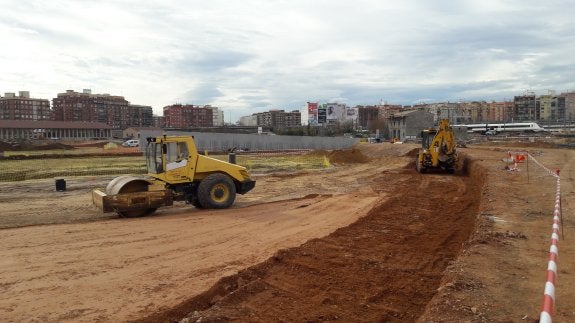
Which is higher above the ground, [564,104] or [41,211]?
[564,104]

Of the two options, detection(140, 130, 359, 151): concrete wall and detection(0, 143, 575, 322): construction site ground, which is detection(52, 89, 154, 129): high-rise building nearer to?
detection(140, 130, 359, 151): concrete wall

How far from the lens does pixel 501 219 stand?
11.2 metres

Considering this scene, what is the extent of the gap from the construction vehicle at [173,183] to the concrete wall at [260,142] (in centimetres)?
4247

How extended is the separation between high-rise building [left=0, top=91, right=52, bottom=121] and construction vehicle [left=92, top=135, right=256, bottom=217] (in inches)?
6695

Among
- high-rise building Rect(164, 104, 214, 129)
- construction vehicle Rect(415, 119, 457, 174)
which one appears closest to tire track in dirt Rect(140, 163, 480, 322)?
construction vehicle Rect(415, 119, 457, 174)

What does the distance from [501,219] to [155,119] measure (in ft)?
644

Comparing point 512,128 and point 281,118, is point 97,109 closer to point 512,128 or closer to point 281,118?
point 281,118

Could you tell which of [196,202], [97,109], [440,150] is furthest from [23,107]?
[196,202]

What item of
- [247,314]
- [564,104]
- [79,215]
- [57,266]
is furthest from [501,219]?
[564,104]

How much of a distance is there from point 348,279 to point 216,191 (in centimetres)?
810

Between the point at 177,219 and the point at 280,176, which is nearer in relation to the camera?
the point at 177,219

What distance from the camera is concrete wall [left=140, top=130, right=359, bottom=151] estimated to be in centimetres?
5809

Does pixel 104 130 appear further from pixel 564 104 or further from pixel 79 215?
pixel 564 104

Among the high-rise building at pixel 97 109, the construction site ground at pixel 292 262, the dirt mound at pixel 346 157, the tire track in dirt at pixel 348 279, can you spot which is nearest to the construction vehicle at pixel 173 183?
the construction site ground at pixel 292 262
